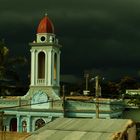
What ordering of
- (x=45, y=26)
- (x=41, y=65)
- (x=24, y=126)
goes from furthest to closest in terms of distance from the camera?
1. (x=41, y=65)
2. (x=45, y=26)
3. (x=24, y=126)

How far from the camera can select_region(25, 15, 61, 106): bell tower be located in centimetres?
3745

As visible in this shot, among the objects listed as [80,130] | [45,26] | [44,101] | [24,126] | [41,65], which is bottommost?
[24,126]

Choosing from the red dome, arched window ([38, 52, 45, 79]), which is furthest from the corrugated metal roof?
arched window ([38, 52, 45, 79])

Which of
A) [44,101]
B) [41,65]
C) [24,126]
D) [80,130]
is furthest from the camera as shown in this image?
[41,65]

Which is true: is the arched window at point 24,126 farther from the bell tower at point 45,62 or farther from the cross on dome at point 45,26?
the cross on dome at point 45,26

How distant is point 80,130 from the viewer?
11383 millimetres

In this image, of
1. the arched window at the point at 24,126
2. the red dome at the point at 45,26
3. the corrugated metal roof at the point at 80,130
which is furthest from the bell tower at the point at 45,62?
the corrugated metal roof at the point at 80,130

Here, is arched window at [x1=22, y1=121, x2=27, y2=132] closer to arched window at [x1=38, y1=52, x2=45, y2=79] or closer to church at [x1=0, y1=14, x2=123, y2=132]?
church at [x1=0, y1=14, x2=123, y2=132]

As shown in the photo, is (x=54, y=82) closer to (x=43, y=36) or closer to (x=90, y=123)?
(x=43, y=36)

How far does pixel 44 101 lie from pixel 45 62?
3.82 metres

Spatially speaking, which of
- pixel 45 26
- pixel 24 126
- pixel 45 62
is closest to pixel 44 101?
pixel 24 126

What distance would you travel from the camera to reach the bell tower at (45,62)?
37450 millimetres

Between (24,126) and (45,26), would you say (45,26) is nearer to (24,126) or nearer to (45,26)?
(45,26)

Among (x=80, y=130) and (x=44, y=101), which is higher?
(x=44, y=101)
